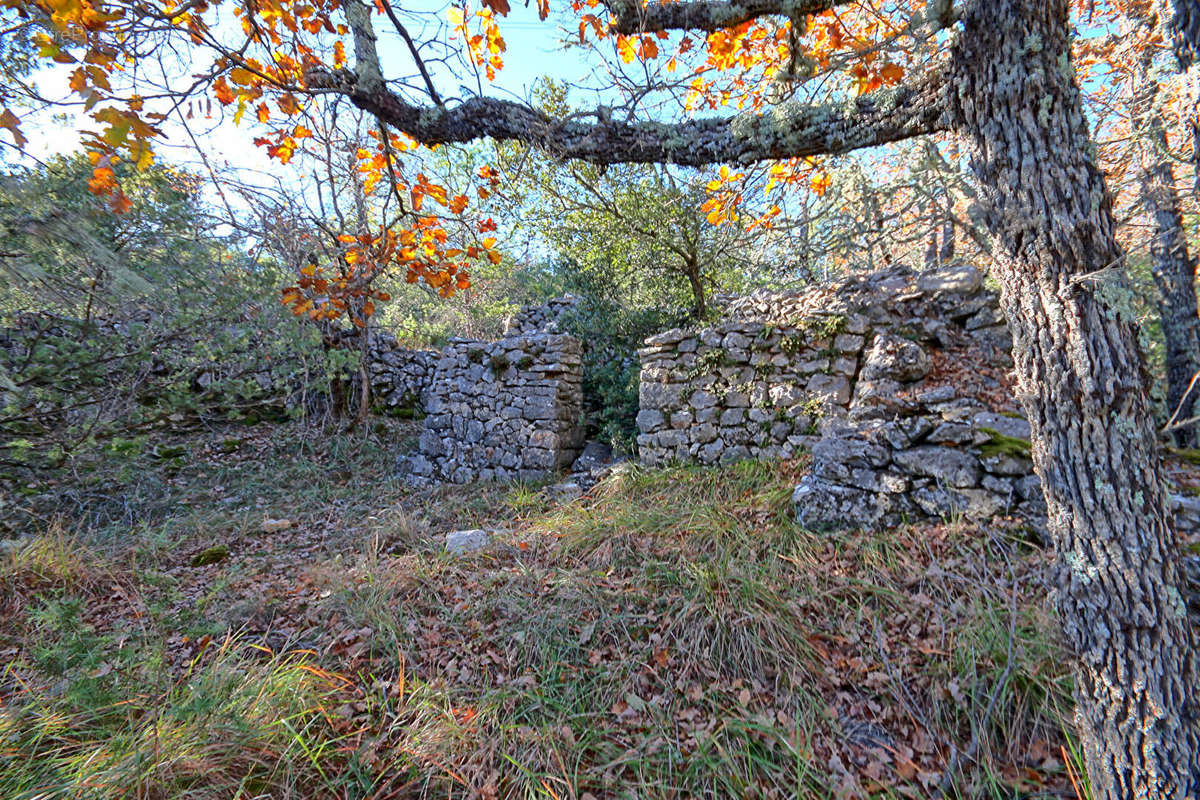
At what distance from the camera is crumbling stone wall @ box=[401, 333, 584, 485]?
5922 mm

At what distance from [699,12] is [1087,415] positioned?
1.91 meters

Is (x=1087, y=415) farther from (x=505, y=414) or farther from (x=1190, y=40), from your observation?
(x=505, y=414)

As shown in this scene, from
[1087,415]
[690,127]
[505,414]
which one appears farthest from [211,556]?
[1087,415]

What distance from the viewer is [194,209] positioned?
5.02 metres

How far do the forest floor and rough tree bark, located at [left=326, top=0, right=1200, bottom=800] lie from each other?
18.0 inches

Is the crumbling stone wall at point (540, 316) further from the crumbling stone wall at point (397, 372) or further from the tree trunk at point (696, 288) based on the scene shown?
the tree trunk at point (696, 288)

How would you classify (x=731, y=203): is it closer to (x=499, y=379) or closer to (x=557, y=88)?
(x=557, y=88)

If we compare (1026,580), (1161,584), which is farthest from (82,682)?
(1026,580)

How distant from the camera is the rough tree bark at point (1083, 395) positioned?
1477 mm

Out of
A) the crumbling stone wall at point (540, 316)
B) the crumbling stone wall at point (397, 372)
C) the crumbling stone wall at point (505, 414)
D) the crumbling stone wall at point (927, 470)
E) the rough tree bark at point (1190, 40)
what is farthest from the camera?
the crumbling stone wall at point (397, 372)

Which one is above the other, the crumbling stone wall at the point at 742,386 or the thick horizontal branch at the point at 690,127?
the thick horizontal branch at the point at 690,127

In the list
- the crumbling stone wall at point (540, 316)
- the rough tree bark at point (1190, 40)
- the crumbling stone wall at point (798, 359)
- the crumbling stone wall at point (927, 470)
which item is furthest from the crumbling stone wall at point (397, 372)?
the rough tree bark at point (1190, 40)

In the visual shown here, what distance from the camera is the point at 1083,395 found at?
1511 mm

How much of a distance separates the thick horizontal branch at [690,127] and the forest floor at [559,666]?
2130 millimetres
